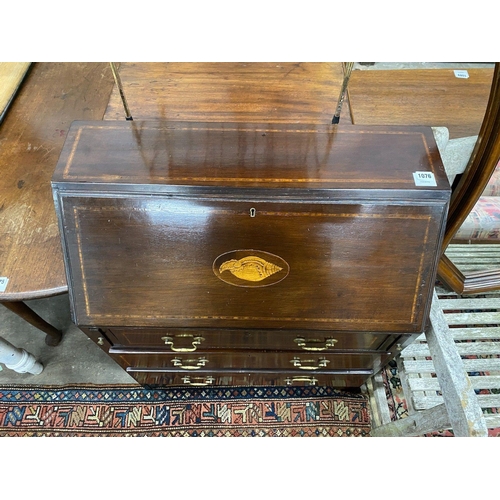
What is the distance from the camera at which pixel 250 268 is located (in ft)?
3.15

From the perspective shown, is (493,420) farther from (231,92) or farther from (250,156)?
(231,92)

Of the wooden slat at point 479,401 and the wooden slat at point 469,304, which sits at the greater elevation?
the wooden slat at point 469,304

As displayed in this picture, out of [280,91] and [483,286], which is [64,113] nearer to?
[280,91]

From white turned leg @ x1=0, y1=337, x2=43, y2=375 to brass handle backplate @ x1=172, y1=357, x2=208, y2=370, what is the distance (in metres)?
0.70

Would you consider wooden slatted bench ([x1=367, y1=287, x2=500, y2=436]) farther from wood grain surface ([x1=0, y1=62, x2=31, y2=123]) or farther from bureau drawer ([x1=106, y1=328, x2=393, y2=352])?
wood grain surface ([x1=0, y1=62, x2=31, y2=123])

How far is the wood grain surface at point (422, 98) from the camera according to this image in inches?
50.7

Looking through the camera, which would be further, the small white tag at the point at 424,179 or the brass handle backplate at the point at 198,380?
the brass handle backplate at the point at 198,380

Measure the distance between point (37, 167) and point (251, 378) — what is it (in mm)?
1139

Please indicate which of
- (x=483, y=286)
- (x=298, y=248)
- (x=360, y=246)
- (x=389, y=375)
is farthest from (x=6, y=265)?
(x=483, y=286)

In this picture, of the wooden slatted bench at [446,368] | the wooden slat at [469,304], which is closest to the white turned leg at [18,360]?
the wooden slatted bench at [446,368]

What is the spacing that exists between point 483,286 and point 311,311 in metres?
0.84

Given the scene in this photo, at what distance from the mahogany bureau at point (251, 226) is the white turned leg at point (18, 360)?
27.4 inches

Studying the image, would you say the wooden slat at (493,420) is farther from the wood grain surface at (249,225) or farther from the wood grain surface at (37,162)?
the wood grain surface at (37,162)

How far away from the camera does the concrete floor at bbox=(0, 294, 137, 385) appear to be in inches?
69.6
